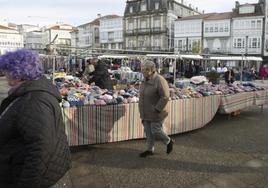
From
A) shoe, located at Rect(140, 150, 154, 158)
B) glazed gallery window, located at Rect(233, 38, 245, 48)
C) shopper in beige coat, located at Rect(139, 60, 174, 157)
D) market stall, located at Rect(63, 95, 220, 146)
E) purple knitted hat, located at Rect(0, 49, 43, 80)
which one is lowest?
shoe, located at Rect(140, 150, 154, 158)

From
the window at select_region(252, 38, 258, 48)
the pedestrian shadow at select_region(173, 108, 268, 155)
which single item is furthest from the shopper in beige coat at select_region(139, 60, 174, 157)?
the window at select_region(252, 38, 258, 48)

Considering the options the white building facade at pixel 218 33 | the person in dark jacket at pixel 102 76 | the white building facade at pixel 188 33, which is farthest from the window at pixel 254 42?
the person in dark jacket at pixel 102 76

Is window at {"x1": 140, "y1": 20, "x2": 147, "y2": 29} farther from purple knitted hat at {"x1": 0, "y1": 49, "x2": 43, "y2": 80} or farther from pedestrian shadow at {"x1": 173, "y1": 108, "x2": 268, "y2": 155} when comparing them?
purple knitted hat at {"x1": 0, "y1": 49, "x2": 43, "y2": 80}

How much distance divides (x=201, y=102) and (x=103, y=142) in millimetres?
2513

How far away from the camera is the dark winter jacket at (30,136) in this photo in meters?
1.96

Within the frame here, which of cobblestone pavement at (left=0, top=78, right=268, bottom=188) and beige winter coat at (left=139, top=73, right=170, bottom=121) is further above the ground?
beige winter coat at (left=139, top=73, right=170, bottom=121)

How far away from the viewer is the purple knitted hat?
212 cm

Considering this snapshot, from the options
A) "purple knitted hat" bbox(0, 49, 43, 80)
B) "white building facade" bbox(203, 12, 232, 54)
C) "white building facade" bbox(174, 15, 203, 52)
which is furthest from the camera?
"white building facade" bbox(174, 15, 203, 52)

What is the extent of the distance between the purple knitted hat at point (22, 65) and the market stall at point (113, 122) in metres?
2.93

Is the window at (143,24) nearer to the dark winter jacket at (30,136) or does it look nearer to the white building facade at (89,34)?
the white building facade at (89,34)

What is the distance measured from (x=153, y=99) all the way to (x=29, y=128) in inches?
116

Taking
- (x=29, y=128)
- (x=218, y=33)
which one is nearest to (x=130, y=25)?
(x=218, y=33)

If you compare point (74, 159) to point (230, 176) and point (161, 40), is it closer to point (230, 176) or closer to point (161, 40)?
point (230, 176)

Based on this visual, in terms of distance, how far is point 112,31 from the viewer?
217 feet
